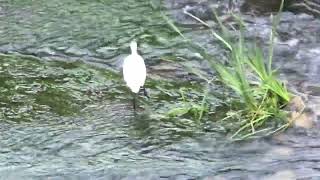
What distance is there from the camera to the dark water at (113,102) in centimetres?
270

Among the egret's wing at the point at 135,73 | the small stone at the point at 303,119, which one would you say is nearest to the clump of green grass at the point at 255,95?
the small stone at the point at 303,119

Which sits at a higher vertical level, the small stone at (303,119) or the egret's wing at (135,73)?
the egret's wing at (135,73)

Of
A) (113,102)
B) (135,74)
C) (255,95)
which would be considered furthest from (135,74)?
(255,95)

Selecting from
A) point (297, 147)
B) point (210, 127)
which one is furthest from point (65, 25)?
point (297, 147)

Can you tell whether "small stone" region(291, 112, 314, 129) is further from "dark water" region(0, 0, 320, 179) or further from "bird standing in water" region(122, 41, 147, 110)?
"bird standing in water" region(122, 41, 147, 110)

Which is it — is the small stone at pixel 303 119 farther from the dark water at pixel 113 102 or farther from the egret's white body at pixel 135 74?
the egret's white body at pixel 135 74

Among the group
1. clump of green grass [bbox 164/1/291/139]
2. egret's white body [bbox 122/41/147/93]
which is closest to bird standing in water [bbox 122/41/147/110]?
egret's white body [bbox 122/41/147/93]

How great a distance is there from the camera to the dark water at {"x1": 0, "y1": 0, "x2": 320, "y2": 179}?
8.84 ft

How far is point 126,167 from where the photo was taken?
8.84 feet

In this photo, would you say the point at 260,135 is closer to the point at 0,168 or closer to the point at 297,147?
the point at 297,147

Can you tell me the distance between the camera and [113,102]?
10.7 ft

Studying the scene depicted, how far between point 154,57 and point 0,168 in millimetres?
1237

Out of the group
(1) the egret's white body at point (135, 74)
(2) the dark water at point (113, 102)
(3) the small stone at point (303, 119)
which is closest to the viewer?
(2) the dark water at point (113, 102)

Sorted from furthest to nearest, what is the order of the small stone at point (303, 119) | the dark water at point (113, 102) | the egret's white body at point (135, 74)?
1. the egret's white body at point (135, 74)
2. the small stone at point (303, 119)
3. the dark water at point (113, 102)
